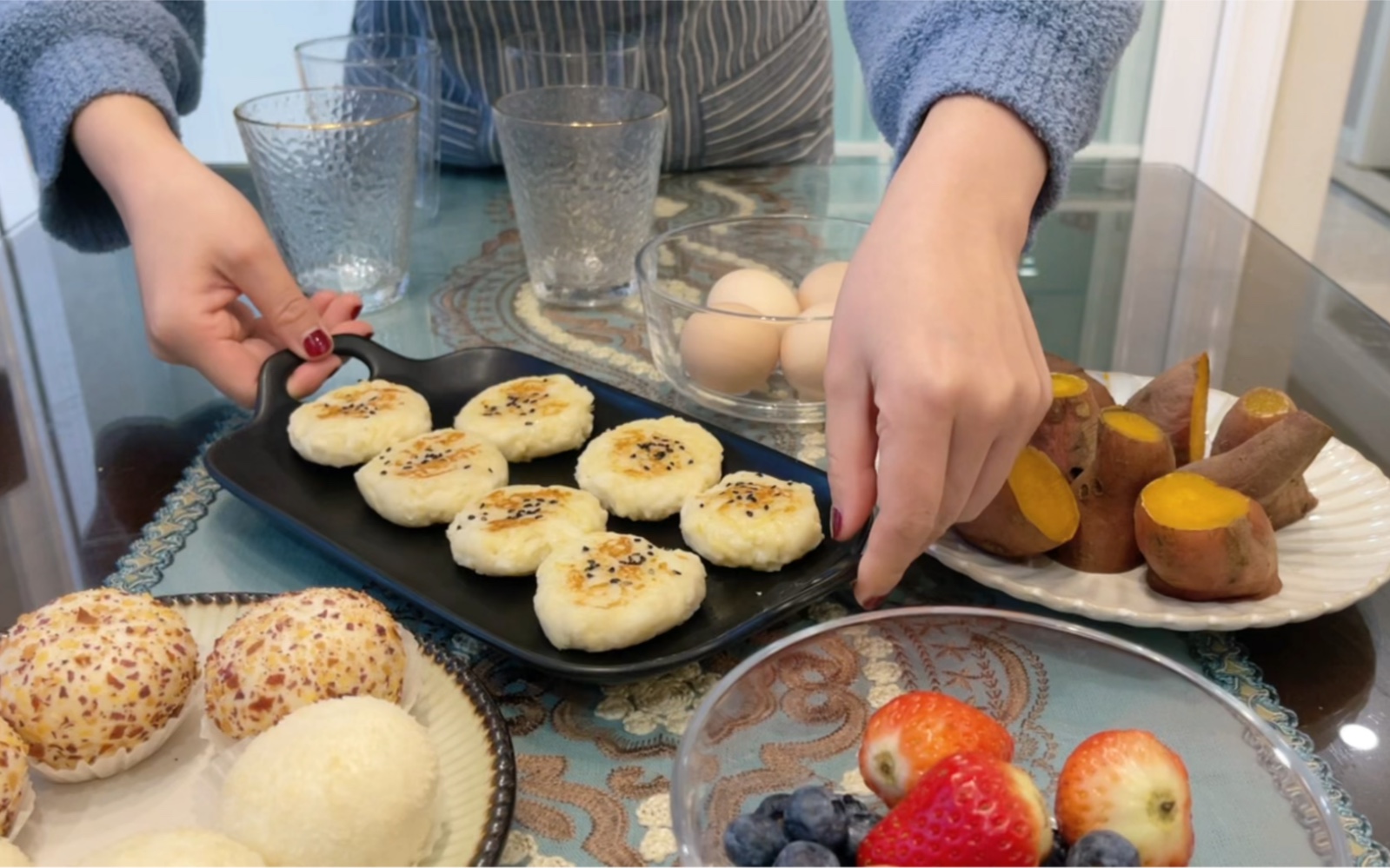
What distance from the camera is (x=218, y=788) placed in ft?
2.04

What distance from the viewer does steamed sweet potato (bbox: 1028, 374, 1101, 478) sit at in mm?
750

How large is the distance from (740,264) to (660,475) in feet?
1.58

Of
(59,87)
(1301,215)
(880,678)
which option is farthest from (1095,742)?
(1301,215)

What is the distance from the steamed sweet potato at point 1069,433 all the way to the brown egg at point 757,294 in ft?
→ 1.27

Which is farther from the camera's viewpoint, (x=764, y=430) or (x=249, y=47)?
(x=249, y=47)

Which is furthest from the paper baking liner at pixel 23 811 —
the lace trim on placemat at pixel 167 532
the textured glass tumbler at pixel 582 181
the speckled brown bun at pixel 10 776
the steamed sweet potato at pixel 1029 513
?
the textured glass tumbler at pixel 582 181

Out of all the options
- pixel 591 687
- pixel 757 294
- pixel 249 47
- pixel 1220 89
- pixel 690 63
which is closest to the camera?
pixel 591 687

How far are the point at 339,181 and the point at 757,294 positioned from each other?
1.57ft

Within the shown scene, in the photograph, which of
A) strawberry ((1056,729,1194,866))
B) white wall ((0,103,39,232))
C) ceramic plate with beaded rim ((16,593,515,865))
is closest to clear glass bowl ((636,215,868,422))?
ceramic plate with beaded rim ((16,593,515,865))

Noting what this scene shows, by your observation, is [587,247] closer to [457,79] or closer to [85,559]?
[457,79]

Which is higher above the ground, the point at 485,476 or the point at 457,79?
the point at 457,79

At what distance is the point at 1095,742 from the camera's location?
0.55 meters

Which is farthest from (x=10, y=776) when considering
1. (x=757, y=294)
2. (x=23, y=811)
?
(x=757, y=294)

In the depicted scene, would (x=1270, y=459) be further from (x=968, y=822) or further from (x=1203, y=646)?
(x=968, y=822)
